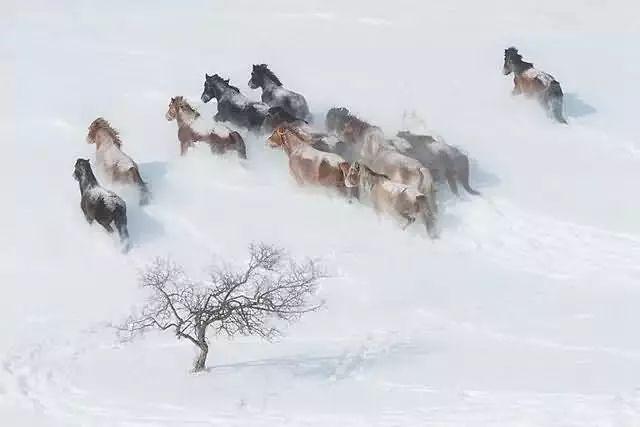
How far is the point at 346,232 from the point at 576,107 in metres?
6.54

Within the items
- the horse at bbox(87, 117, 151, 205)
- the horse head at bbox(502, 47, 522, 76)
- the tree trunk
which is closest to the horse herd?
the horse at bbox(87, 117, 151, 205)

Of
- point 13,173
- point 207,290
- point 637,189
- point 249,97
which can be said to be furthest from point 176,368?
point 637,189

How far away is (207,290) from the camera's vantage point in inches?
443

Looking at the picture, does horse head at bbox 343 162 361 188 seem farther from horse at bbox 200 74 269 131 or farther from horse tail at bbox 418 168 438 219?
horse at bbox 200 74 269 131

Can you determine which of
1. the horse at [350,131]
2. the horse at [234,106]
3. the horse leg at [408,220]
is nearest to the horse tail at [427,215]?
the horse leg at [408,220]

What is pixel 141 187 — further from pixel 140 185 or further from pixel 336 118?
pixel 336 118

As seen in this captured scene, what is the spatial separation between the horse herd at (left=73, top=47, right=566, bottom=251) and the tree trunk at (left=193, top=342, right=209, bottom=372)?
3135mm

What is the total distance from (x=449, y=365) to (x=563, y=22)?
1340 cm

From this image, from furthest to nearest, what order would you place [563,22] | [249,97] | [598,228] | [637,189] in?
[563,22], [249,97], [637,189], [598,228]

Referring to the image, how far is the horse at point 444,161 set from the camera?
563 inches

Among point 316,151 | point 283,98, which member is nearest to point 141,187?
point 316,151

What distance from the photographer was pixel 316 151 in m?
14.2

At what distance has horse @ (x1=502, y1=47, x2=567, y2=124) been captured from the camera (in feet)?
54.5

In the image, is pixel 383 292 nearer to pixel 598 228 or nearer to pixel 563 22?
pixel 598 228
